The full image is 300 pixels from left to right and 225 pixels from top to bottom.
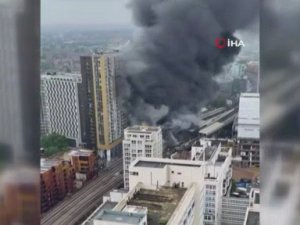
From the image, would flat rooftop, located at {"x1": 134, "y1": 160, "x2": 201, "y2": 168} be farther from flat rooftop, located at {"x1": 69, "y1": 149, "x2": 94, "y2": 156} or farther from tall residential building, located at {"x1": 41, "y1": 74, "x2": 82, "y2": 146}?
tall residential building, located at {"x1": 41, "y1": 74, "x2": 82, "y2": 146}

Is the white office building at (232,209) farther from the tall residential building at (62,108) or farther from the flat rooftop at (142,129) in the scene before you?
the tall residential building at (62,108)

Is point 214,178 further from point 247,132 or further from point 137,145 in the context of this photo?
point 247,132

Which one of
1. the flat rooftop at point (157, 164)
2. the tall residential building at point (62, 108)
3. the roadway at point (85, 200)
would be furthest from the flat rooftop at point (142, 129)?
the flat rooftop at point (157, 164)

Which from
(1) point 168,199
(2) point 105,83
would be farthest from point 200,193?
(2) point 105,83

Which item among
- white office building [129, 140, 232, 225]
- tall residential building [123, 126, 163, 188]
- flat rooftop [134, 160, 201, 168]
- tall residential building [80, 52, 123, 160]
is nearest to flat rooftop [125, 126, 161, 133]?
tall residential building [123, 126, 163, 188]
